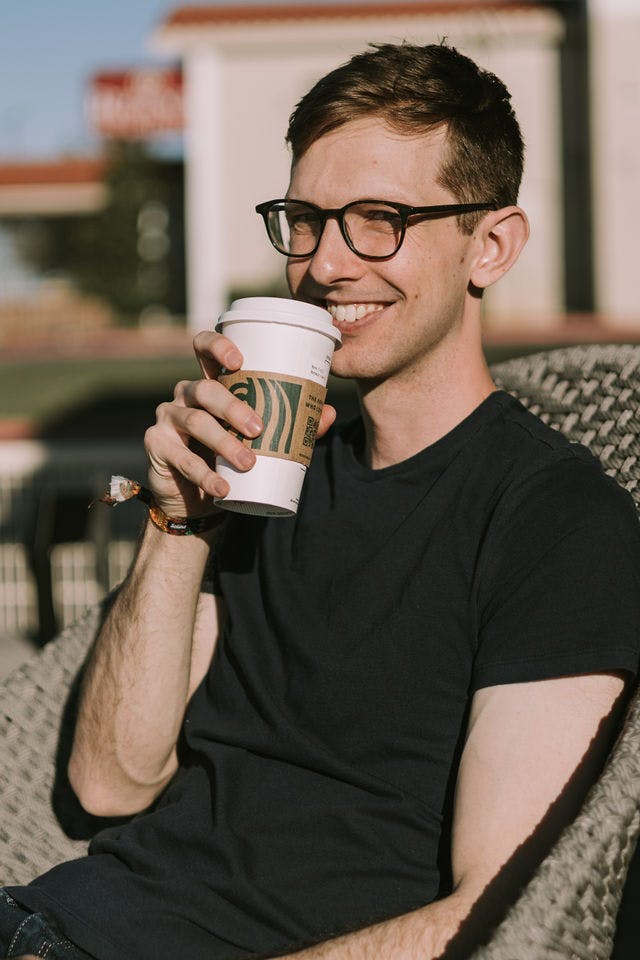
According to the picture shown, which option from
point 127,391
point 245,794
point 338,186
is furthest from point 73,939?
point 127,391

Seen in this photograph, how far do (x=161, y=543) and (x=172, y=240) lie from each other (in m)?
23.9

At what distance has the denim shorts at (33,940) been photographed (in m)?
1.61

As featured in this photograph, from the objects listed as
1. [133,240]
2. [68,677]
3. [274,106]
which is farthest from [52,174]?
[68,677]

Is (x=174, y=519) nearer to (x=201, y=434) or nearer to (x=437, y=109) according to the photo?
(x=201, y=434)

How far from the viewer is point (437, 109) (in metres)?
1.84

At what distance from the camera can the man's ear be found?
6.34 ft

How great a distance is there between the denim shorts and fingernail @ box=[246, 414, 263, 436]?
2.61 ft

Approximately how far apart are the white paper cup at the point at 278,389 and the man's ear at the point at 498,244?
474 millimetres

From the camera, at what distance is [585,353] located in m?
2.14

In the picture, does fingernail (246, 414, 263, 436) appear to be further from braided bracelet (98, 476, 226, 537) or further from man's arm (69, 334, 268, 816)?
braided bracelet (98, 476, 226, 537)

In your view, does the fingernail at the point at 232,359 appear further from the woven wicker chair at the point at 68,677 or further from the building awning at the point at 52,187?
the building awning at the point at 52,187

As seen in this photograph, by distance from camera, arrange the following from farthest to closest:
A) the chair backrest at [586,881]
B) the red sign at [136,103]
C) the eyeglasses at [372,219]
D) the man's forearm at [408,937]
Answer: the red sign at [136,103] → the eyeglasses at [372,219] → the man's forearm at [408,937] → the chair backrest at [586,881]

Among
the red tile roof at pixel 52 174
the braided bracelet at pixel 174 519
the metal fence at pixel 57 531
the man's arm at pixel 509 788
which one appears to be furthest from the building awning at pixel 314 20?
the man's arm at pixel 509 788

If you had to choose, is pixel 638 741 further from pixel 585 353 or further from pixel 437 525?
pixel 585 353
